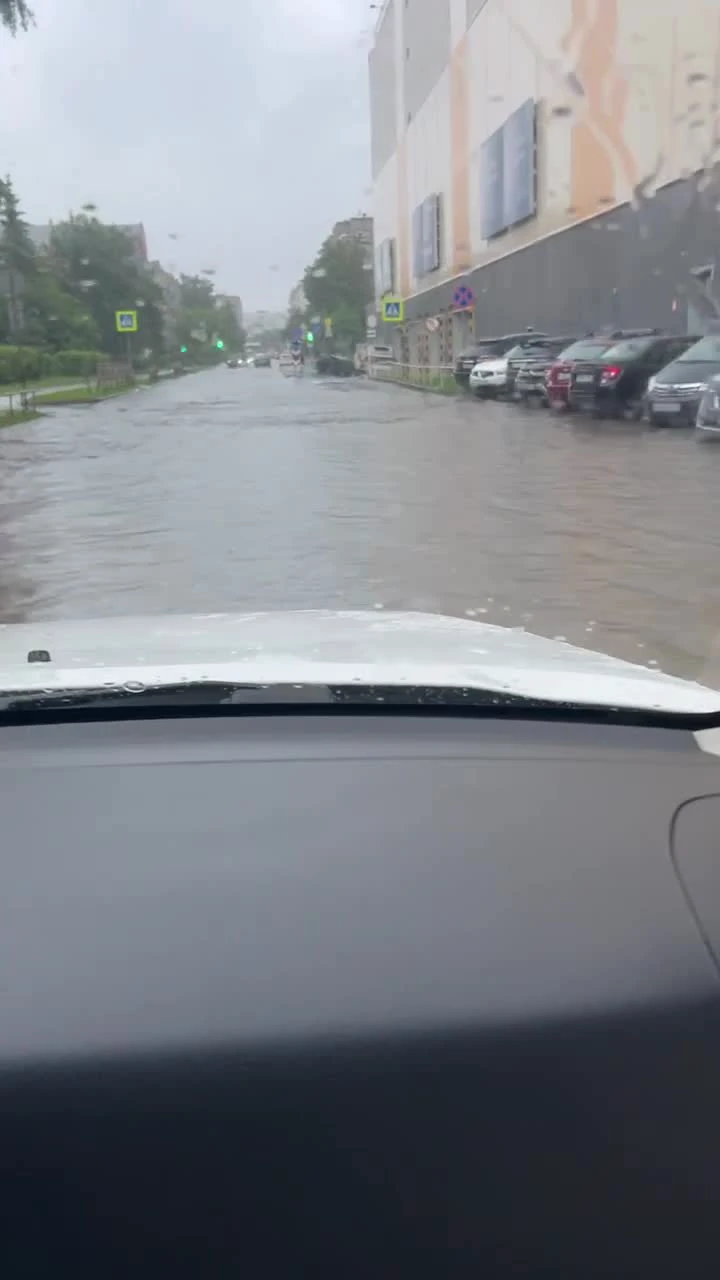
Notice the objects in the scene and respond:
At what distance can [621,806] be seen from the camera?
1920 millimetres

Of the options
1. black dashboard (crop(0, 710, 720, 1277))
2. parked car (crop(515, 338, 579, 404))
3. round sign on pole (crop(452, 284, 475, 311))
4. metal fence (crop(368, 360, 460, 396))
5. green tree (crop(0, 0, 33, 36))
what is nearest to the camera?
black dashboard (crop(0, 710, 720, 1277))

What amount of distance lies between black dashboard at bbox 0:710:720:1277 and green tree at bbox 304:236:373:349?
597 cm

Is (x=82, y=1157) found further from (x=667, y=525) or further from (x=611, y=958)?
(x=667, y=525)

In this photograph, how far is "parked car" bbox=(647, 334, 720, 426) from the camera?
13.9 metres

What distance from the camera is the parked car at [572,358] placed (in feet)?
49.1

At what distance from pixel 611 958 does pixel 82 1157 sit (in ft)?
2.21

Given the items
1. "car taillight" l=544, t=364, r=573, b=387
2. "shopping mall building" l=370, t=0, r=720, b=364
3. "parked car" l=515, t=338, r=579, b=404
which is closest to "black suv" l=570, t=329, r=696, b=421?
"car taillight" l=544, t=364, r=573, b=387

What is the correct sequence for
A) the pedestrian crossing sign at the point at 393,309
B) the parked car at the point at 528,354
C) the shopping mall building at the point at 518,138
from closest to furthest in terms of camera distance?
the shopping mall building at the point at 518,138
the pedestrian crossing sign at the point at 393,309
the parked car at the point at 528,354

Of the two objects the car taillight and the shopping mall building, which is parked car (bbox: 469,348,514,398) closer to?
the shopping mall building

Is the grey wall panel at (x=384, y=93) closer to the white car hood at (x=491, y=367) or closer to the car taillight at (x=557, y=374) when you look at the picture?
the white car hood at (x=491, y=367)

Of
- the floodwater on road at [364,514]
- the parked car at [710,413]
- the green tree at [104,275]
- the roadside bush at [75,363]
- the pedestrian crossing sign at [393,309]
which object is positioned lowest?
the floodwater on road at [364,514]

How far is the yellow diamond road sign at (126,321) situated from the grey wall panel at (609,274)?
287cm

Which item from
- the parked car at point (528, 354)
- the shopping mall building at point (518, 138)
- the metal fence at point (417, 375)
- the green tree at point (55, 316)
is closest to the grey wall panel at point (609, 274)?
the shopping mall building at point (518, 138)

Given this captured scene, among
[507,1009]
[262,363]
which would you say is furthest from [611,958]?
[262,363]
